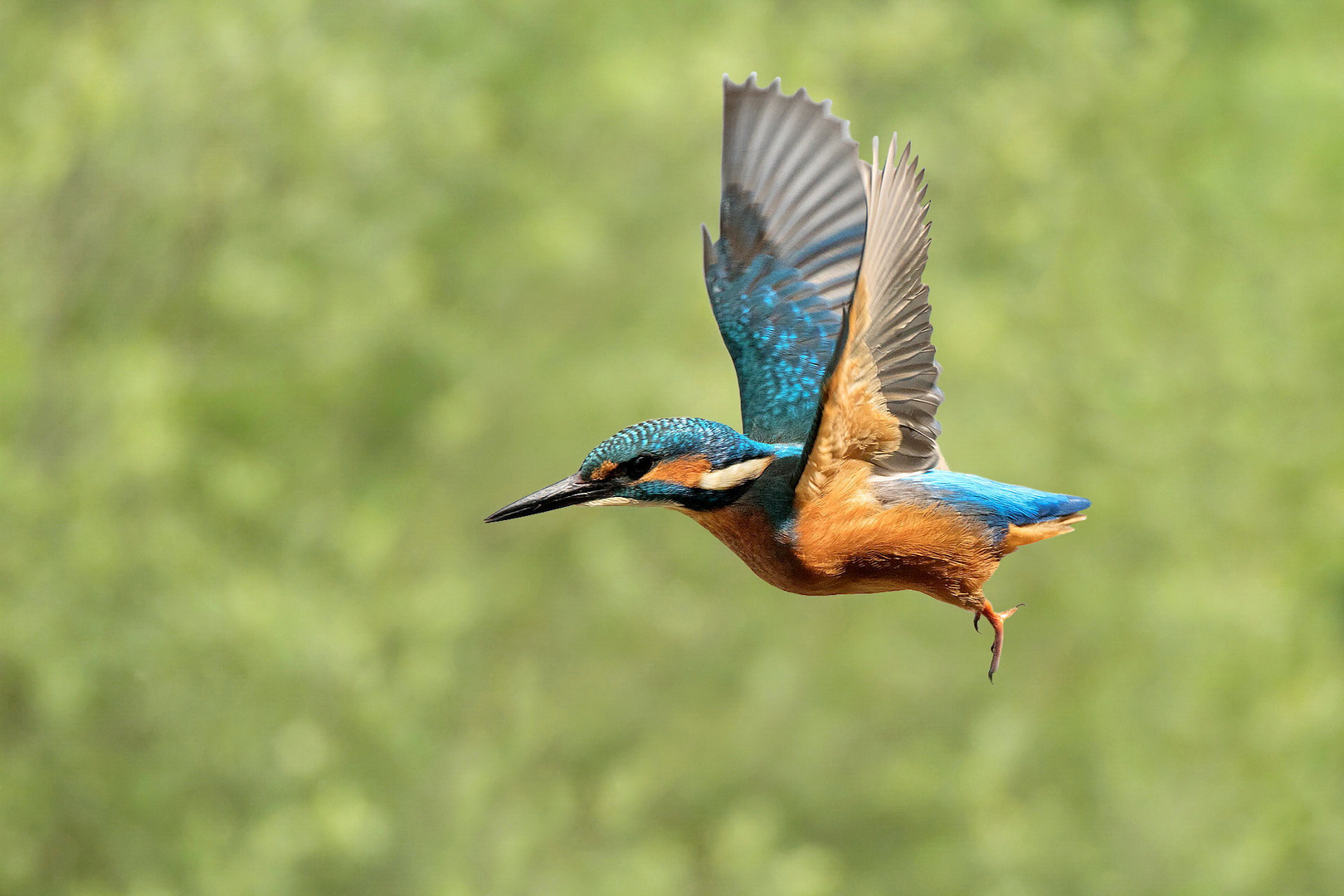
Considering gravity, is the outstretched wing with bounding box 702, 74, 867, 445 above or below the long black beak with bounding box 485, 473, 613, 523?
above

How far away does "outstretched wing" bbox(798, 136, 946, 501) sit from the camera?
2.05 m

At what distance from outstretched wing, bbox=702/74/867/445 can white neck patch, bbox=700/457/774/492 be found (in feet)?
2.04

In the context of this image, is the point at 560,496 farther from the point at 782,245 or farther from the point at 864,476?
the point at 782,245

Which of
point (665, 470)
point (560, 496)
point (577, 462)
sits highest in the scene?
point (577, 462)

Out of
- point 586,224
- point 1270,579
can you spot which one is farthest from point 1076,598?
point 586,224

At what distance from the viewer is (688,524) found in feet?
38.7

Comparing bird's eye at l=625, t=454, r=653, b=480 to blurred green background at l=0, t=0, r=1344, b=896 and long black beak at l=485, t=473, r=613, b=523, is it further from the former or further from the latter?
blurred green background at l=0, t=0, r=1344, b=896

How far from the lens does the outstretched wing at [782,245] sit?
10.0 ft

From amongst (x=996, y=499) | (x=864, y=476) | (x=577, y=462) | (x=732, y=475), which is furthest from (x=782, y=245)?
(x=577, y=462)

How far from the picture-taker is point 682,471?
2.16 metres

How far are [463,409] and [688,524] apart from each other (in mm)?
2182

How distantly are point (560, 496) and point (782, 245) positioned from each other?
1.47m

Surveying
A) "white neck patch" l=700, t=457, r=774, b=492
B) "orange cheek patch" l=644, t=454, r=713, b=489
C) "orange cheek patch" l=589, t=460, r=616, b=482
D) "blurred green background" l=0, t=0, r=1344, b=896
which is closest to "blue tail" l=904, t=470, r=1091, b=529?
"white neck patch" l=700, t=457, r=774, b=492

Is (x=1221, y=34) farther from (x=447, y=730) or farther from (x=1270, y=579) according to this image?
(x=447, y=730)
